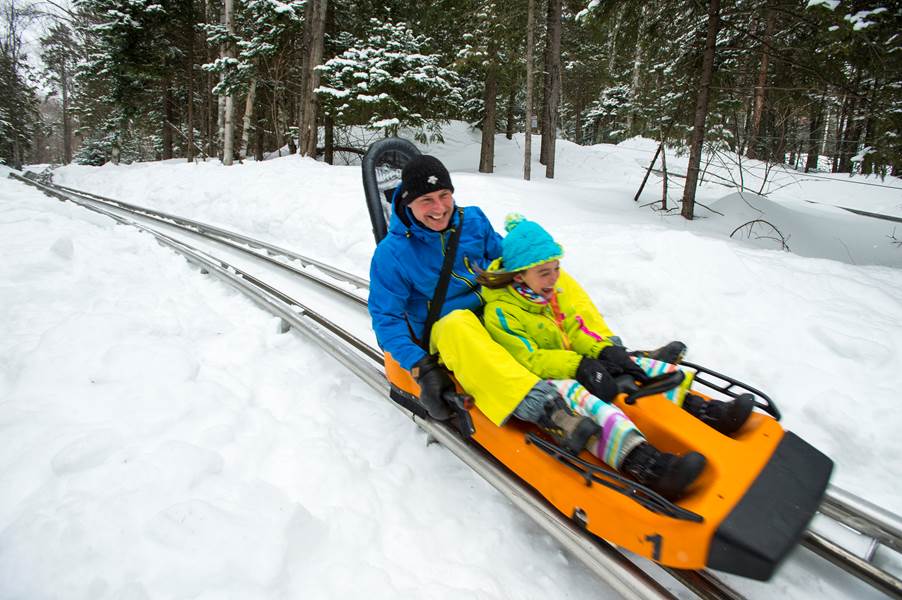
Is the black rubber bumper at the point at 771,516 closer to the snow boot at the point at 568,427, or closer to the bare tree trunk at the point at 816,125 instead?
the snow boot at the point at 568,427

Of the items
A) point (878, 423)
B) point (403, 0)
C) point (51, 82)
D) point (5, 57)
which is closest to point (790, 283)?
point (878, 423)

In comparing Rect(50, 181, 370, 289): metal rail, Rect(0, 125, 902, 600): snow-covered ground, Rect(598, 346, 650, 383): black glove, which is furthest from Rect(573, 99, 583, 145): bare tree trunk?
Rect(598, 346, 650, 383): black glove

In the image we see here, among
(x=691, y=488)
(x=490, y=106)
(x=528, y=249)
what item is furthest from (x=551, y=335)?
(x=490, y=106)

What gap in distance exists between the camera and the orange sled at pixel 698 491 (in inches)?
63.7

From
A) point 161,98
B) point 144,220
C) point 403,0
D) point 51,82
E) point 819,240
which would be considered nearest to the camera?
point 819,240

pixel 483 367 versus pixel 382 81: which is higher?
pixel 382 81

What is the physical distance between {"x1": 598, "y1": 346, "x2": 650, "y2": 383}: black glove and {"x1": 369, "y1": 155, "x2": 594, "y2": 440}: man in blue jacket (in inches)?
19.8

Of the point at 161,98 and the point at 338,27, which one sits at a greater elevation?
the point at 338,27

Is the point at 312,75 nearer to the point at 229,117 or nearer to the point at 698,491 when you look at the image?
the point at 229,117

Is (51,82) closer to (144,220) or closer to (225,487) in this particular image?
(144,220)

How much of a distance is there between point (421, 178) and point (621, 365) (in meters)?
1.61

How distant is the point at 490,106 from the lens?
692 inches

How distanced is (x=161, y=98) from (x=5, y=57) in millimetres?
10965

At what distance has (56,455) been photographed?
2254mm
